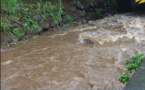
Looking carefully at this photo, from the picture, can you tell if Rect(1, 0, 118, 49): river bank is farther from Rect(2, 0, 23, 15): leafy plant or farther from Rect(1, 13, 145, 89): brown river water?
Rect(1, 13, 145, 89): brown river water

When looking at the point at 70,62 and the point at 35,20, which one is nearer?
the point at 70,62

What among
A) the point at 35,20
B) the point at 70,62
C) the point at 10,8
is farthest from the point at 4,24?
the point at 70,62

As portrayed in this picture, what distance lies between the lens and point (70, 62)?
2881mm

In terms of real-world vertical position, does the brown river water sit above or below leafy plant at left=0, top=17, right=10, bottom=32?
below

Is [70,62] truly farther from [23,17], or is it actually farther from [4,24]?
[23,17]

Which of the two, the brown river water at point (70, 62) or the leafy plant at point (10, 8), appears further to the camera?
the leafy plant at point (10, 8)

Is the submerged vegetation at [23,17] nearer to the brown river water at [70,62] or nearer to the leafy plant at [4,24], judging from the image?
the leafy plant at [4,24]

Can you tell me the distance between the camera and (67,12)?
22.0 ft

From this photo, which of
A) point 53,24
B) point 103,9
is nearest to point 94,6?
point 103,9

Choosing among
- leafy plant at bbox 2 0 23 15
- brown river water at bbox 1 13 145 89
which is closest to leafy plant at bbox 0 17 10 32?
leafy plant at bbox 2 0 23 15

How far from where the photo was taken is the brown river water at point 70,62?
7.18 feet

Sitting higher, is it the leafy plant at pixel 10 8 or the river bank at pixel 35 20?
the leafy plant at pixel 10 8

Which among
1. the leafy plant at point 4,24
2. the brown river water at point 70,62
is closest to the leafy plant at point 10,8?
the leafy plant at point 4,24

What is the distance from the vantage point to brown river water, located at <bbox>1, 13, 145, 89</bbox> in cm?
219
